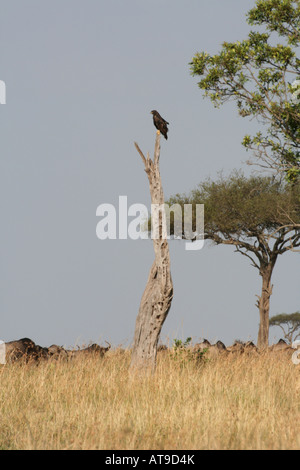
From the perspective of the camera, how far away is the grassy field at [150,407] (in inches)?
328

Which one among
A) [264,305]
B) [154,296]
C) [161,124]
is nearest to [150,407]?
[154,296]

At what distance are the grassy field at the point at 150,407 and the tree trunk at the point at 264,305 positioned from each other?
41.8ft

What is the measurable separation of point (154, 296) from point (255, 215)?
52.5 feet

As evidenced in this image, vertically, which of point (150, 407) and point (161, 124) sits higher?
point (161, 124)

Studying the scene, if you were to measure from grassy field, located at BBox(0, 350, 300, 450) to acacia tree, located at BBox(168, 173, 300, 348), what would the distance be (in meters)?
13.9

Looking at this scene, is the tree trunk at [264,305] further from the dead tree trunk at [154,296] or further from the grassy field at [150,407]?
the dead tree trunk at [154,296]

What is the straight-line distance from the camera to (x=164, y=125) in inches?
563

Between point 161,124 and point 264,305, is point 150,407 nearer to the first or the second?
point 161,124

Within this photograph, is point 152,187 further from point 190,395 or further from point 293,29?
point 293,29

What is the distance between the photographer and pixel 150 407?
9.92 meters

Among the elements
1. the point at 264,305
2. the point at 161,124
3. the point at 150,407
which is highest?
the point at 161,124

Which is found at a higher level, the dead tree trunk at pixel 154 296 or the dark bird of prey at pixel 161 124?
the dark bird of prey at pixel 161 124

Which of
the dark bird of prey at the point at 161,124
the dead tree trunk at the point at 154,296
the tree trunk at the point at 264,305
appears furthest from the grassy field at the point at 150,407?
the tree trunk at the point at 264,305
